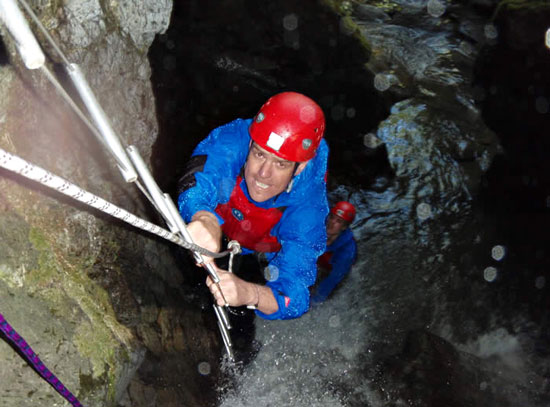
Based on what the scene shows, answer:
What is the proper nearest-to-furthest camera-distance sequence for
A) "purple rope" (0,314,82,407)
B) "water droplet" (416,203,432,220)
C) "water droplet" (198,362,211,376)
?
"purple rope" (0,314,82,407) < "water droplet" (198,362,211,376) < "water droplet" (416,203,432,220)

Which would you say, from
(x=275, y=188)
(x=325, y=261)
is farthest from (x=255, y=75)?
(x=275, y=188)

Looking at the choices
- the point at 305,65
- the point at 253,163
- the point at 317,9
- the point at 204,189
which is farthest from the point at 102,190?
the point at 317,9

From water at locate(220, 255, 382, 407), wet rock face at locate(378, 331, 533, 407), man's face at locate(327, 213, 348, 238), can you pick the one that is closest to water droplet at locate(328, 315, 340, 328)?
water at locate(220, 255, 382, 407)

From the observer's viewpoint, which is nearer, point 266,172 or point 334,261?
point 266,172

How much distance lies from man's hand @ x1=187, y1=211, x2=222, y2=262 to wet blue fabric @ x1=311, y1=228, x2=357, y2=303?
338 centimetres

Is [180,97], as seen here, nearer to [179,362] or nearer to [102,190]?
[102,190]

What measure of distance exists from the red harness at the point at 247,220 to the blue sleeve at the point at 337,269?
181 centimetres

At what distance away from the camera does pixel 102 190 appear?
3.64m

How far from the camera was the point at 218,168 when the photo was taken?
12.8 feet

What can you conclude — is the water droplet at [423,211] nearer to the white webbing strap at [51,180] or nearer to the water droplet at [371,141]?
the water droplet at [371,141]

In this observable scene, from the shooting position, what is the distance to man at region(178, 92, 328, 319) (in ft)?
11.2

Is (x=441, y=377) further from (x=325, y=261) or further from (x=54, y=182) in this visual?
(x=54, y=182)

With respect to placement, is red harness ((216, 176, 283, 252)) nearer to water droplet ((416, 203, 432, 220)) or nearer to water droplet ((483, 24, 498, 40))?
water droplet ((416, 203, 432, 220))

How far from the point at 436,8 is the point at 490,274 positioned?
8296mm
